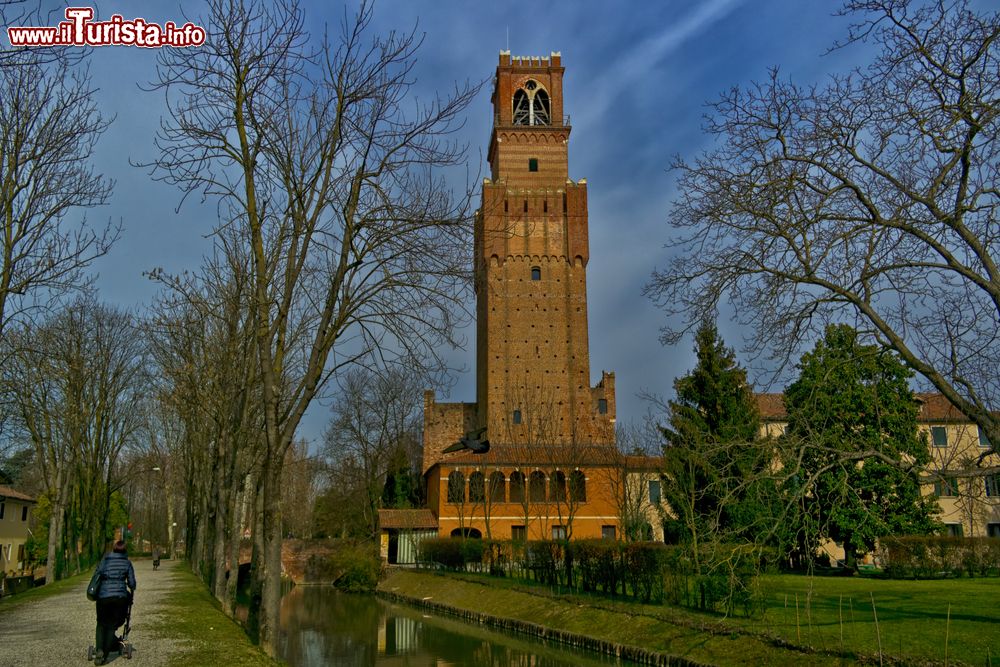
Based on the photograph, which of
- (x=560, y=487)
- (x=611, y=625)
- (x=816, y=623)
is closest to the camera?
(x=816, y=623)

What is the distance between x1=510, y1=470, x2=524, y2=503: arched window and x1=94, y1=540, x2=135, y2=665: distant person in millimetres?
39694

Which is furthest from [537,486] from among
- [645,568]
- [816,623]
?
[816,623]

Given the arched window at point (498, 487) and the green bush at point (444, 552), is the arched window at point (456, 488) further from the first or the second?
the green bush at point (444, 552)

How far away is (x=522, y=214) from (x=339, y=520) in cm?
2682

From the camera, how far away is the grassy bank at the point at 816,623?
13148mm

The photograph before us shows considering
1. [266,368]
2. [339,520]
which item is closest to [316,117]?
[266,368]

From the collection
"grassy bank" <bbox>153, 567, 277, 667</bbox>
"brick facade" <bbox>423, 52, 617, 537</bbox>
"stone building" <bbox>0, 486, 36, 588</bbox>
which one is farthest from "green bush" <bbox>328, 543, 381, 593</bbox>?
"grassy bank" <bbox>153, 567, 277, 667</bbox>

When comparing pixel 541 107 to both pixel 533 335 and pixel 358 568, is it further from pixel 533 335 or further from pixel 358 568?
pixel 358 568

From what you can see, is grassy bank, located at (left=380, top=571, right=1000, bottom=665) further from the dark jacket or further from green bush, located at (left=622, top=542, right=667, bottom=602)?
the dark jacket

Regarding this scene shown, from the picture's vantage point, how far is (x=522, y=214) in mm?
57031

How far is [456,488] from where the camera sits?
47250mm

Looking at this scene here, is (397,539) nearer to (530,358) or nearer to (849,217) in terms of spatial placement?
(530,358)

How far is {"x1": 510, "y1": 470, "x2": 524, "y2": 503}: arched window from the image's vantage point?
162ft

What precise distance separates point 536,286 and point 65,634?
4452cm
